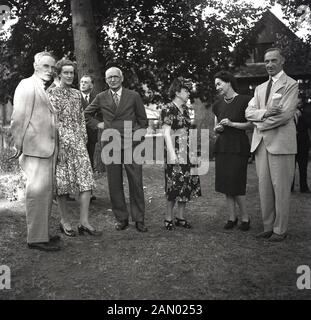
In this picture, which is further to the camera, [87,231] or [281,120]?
[87,231]

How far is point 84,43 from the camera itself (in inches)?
412

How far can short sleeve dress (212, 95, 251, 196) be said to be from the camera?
5492 millimetres

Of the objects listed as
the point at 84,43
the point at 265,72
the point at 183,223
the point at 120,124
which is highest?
the point at 265,72

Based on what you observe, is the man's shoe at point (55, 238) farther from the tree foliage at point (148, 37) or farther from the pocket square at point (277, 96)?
the tree foliage at point (148, 37)

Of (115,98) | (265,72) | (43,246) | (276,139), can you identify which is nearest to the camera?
(43,246)

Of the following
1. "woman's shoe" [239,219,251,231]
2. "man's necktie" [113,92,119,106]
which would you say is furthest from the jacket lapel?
"woman's shoe" [239,219,251,231]

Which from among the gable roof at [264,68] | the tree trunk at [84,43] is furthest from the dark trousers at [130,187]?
the gable roof at [264,68]

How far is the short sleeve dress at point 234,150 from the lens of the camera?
5492 millimetres

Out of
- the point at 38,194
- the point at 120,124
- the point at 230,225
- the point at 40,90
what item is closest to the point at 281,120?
the point at 230,225

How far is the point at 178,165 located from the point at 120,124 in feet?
3.20

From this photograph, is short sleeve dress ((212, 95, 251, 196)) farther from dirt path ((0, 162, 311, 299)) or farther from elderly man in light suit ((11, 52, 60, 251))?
elderly man in light suit ((11, 52, 60, 251))

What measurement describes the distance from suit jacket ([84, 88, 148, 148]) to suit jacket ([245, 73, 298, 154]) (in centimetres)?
156

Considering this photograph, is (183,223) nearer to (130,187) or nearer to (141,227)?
(141,227)
